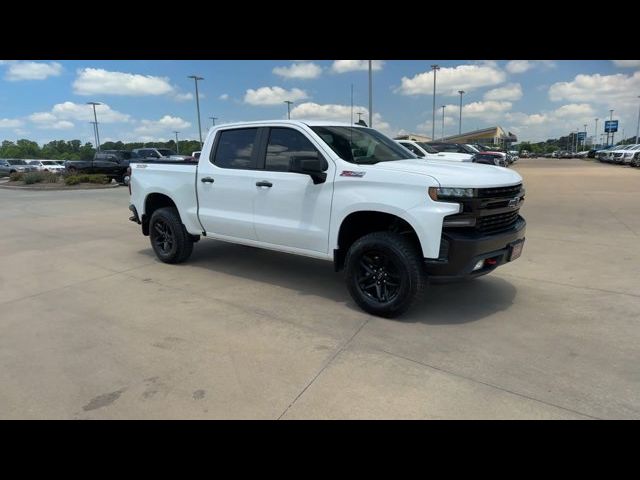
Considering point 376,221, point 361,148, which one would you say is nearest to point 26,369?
point 376,221

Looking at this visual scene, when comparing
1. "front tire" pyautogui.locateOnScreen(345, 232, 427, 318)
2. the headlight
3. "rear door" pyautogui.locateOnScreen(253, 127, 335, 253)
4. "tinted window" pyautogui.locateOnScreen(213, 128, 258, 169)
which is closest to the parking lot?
"front tire" pyautogui.locateOnScreen(345, 232, 427, 318)

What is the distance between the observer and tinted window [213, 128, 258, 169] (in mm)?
5434

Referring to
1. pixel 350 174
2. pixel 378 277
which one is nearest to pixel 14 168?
pixel 350 174

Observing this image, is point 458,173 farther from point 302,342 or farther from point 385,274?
point 302,342

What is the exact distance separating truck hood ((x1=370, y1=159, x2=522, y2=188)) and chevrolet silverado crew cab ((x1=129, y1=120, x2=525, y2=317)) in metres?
0.01

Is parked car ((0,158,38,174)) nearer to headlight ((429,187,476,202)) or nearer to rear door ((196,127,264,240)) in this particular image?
rear door ((196,127,264,240))

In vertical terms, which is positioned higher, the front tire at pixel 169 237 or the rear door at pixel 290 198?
the rear door at pixel 290 198

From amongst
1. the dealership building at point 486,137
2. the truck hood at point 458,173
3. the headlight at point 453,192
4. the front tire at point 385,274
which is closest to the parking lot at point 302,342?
the front tire at point 385,274

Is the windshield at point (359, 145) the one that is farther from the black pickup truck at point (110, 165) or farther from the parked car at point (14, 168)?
the parked car at point (14, 168)

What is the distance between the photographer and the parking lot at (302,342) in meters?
2.97

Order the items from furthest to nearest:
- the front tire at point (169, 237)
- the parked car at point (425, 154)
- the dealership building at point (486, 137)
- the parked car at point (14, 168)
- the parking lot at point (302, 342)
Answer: the dealership building at point (486, 137)
the parked car at point (14, 168)
the parked car at point (425, 154)
the front tire at point (169, 237)
the parking lot at point (302, 342)

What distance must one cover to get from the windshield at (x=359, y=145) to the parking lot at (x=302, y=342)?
1.60m

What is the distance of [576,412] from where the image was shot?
2.84 m
